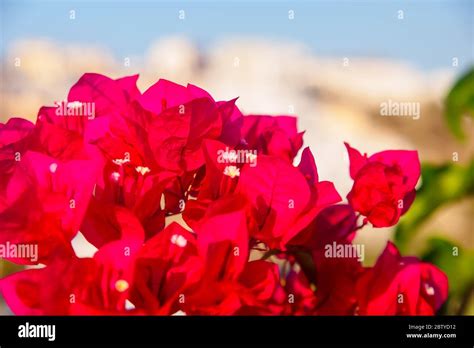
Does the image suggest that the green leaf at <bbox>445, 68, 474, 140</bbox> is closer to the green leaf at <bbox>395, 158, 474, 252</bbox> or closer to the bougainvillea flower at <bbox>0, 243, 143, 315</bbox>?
the green leaf at <bbox>395, 158, 474, 252</bbox>

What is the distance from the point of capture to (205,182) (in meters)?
0.53

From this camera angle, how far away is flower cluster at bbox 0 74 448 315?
1.62 ft

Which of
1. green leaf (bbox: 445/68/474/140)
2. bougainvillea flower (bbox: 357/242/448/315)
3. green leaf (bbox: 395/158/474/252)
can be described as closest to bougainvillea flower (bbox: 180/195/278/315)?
bougainvillea flower (bbox: 357/242/448/315)

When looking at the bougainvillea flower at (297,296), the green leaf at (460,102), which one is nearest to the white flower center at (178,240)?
the bougainvillea flower at (297,296)

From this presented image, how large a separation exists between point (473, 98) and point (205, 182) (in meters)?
0.95

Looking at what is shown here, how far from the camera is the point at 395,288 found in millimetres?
563

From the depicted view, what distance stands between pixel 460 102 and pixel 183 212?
3.15 ft

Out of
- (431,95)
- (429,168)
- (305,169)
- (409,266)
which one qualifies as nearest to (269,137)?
(305,169)

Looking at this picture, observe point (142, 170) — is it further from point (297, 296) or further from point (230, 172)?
point (297, 296)

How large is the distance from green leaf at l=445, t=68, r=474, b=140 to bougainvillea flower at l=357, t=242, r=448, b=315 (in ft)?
2.69

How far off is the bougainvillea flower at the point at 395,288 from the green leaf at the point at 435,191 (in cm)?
68

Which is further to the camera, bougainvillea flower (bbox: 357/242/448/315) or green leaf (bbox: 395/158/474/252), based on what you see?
green leaf (bbox: 395/158/474/252)

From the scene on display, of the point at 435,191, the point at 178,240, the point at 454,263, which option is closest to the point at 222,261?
the point at 178,240
